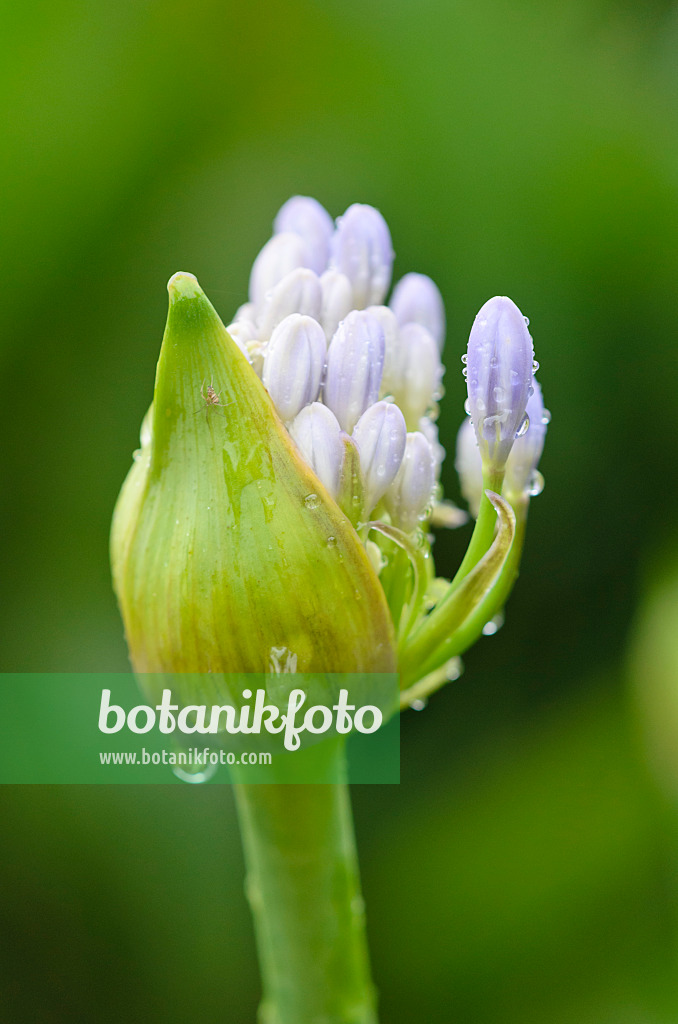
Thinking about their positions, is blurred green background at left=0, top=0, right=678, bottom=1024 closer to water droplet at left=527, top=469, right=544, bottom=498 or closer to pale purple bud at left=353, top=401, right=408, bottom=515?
water droplet at left=527, top=469, right=544, bottom=498

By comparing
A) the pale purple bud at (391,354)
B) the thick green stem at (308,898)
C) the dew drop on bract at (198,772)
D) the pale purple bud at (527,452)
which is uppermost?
the pale purple bud at (391,354)

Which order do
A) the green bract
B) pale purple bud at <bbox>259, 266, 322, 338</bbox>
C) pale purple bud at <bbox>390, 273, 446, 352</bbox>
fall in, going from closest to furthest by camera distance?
the green bract
pale purple bud at <bbox>259, 266, 322, 338</bbox>
pale purple bud at <bbox>390, 273, 446, 352</bbox>

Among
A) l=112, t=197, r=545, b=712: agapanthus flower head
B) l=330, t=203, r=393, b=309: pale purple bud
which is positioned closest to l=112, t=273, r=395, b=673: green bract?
l=112, t=197, r=545, b=712: agapanthus flower head

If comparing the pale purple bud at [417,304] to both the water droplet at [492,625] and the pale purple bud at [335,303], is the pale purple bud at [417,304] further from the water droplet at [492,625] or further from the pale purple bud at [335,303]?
the water droplet at [492,625]

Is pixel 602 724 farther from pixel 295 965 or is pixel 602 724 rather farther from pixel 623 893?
pixel 295 965

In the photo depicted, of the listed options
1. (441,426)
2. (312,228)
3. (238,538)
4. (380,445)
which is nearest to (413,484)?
(380,445)

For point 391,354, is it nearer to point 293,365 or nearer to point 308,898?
point 293,365

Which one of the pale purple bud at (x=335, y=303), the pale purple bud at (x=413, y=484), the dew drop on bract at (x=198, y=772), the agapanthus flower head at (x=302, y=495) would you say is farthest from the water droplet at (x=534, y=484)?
the dew drop on bract at (x=198, y=772)

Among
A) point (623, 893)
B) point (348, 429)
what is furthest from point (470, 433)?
point (623, 893)
